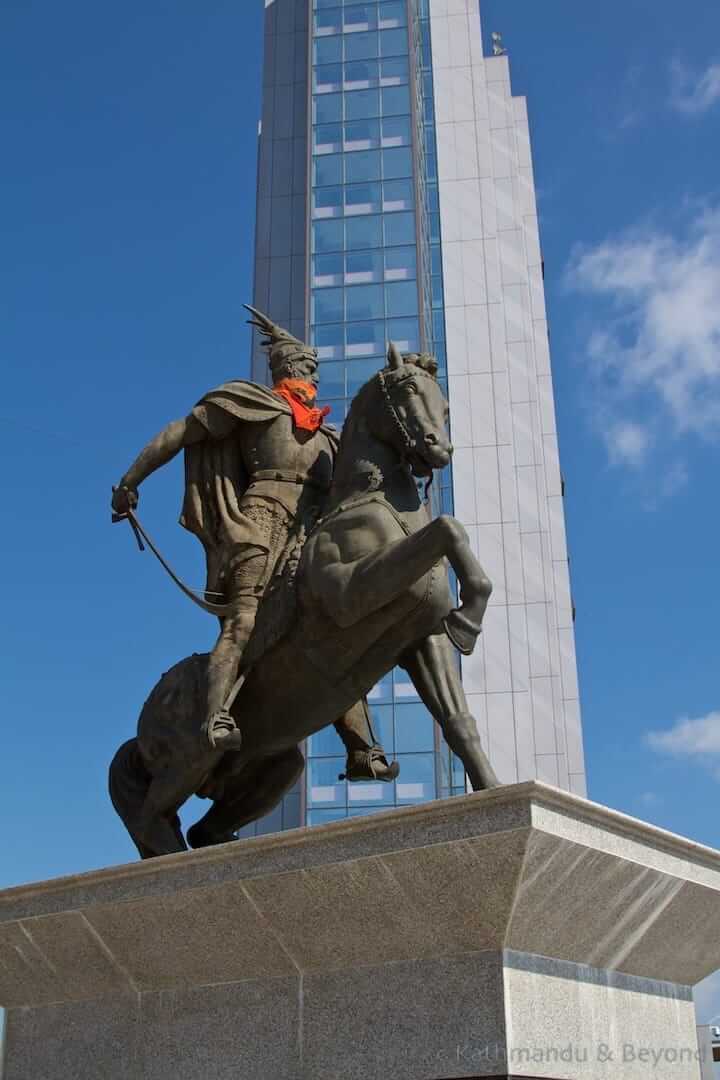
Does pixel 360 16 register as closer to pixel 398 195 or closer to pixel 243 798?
pixel 398 195

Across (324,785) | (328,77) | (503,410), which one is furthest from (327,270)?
(324,785)

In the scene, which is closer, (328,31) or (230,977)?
(230,977)

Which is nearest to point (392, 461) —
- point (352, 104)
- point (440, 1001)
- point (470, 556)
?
point (470, 556)

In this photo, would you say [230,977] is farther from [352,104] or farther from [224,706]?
[352,104]

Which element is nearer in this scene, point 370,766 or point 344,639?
point 344,639

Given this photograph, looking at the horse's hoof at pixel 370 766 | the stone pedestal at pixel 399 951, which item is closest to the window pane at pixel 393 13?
the horse's hoof at pixel 370 766

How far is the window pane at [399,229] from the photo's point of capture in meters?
47.4

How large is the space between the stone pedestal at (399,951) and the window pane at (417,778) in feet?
107

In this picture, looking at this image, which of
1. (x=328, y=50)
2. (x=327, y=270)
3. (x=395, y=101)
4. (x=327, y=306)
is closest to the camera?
(x=327, y=306)

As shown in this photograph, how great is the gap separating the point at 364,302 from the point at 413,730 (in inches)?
640

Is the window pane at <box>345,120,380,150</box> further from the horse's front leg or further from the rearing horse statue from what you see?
the horse's front leg

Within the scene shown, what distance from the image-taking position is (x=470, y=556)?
6125mm

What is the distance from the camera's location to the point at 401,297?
152 ft

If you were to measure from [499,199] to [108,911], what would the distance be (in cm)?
4749
